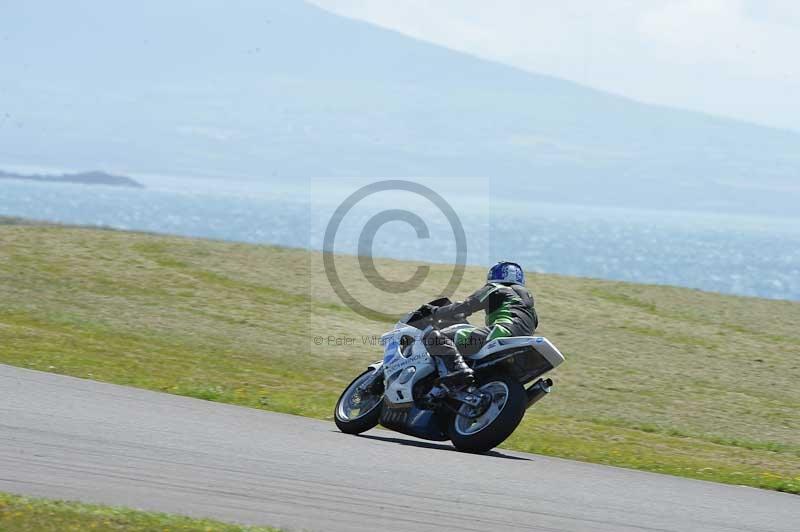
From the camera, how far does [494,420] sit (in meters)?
12.1

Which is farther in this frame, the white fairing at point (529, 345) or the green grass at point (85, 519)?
the white fairing at point (529, 345)

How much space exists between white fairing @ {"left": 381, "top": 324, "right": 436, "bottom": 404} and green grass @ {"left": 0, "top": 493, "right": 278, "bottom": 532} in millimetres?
4912

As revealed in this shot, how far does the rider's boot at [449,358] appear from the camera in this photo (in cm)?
1252

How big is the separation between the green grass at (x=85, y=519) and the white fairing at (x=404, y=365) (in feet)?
16.1

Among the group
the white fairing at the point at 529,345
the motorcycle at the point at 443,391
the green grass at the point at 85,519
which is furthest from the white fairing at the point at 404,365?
the green grass at the point at 85,519

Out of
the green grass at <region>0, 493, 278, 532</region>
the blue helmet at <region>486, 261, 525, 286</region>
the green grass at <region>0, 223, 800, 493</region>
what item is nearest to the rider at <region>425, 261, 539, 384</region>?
the blue helmet at <region>486, 261, 525, 286</region>

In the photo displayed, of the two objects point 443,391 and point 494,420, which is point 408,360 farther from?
point 494,420

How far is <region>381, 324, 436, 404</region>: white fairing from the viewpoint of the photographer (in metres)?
12.9

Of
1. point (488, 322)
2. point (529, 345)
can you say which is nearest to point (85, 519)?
point (529, 345)

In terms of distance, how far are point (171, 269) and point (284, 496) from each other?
21840 mm

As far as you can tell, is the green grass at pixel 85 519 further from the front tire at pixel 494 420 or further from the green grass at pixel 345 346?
the green grass at pixel 345 346

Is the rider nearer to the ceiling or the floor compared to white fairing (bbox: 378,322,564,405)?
nearer to the ceiling

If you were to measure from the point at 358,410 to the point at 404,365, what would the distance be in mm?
823

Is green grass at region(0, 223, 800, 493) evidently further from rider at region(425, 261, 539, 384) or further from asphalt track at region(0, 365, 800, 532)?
asphalt track at region(0, 365, 800, 532)
